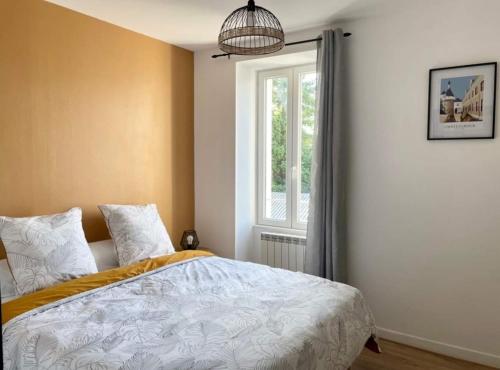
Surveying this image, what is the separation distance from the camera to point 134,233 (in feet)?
9.04

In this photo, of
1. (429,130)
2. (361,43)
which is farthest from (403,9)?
(429,130)

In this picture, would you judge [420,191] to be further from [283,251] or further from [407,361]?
[283,251]

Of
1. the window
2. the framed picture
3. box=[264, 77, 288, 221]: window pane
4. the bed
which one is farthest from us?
box=[264, 77, 288, 221]: window pane

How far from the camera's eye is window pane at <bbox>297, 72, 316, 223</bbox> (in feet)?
11.6

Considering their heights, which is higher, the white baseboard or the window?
the window

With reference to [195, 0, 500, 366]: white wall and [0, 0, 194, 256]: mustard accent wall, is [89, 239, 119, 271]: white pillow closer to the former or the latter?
[0, 0, 194, 256]: mustard accent wall

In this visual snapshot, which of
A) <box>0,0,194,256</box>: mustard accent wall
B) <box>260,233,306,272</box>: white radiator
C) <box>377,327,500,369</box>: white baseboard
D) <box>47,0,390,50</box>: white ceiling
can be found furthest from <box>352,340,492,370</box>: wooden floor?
<box>47,0,390,50</box>: white ceiling

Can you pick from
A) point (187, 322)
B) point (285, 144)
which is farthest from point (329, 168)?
point (187, 322)

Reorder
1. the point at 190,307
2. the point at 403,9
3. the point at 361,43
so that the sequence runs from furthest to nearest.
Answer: the point at 361,43 → the point at 403,9 → the point at 190,307

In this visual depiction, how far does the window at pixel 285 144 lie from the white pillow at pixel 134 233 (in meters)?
1.24

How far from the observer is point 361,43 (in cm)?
296

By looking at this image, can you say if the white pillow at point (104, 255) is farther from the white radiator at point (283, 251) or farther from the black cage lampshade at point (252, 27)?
the black cage lampshade at point (252, 27)

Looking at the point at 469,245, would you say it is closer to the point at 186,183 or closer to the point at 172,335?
the point at 172,335

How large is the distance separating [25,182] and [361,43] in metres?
2.60
